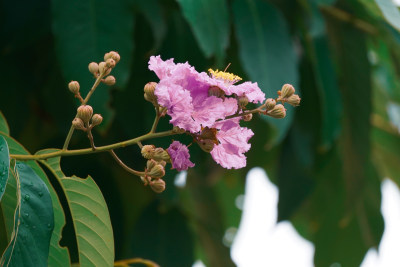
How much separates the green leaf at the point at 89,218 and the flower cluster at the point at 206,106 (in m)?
0.08

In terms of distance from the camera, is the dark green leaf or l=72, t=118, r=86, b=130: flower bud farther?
the dark green leaf

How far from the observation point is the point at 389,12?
0.84 meters

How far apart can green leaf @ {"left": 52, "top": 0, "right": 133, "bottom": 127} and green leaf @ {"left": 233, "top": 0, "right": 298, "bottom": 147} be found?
0.80ft

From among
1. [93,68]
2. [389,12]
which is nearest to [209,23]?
[389,12]

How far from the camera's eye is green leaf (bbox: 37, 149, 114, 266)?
56cm

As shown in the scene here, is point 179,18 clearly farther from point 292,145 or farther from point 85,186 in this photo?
point 85,186

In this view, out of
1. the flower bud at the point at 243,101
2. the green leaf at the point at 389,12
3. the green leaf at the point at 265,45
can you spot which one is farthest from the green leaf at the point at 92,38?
the flower bud at the point at 243,101

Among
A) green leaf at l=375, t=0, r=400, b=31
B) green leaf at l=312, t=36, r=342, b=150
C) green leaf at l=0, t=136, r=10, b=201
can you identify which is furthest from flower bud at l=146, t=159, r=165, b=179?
green leaf at l=312, t=36, r=342, b=150

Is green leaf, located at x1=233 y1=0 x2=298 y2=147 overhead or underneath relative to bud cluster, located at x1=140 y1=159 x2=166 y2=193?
underneath

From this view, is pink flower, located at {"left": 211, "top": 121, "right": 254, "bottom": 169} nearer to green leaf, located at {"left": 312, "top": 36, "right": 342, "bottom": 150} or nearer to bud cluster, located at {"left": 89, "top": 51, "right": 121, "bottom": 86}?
bud cluster, located at {"left": 89, "top": 51, "right": 121, "bottom": 86}

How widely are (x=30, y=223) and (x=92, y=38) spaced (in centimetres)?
59

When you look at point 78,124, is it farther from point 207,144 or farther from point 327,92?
point 327,92

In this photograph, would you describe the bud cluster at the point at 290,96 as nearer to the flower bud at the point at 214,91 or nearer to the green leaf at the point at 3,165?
the flower bud at the point at 214,91

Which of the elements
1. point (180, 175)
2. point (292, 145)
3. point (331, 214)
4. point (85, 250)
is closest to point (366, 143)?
point (292, 145)
